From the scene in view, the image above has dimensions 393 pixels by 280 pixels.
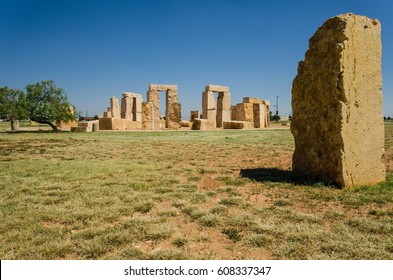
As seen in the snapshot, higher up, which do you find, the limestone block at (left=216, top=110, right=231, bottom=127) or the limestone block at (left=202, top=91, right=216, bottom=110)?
the limestone block at (left=202, top=91, right=216, bottom=110)

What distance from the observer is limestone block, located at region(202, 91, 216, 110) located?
86.5 feet

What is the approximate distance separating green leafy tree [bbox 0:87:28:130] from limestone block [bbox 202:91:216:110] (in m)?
14.1

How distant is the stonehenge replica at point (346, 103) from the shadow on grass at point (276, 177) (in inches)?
6.9

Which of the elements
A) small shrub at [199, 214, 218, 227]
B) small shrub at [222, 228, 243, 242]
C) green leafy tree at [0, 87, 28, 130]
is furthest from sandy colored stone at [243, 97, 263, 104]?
small shrub at [222, 228, 243, 242]

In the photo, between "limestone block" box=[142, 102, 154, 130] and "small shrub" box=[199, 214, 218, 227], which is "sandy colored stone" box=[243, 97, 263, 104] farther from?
"small shrub" box=[199, 214, 218, 227]

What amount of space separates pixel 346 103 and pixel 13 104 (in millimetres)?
21603

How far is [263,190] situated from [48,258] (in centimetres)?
317

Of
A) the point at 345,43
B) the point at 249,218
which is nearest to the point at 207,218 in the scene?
the point at 249,218

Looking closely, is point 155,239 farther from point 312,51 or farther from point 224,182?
point 312,51

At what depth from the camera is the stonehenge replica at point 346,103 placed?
15.1 ft

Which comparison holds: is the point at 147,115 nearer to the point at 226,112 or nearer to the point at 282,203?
the point at 226,112

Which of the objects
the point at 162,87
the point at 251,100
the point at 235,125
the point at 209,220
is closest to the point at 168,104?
the point at 162,87

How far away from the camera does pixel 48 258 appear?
250 centimetres

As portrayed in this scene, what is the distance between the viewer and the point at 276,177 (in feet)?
18.3
